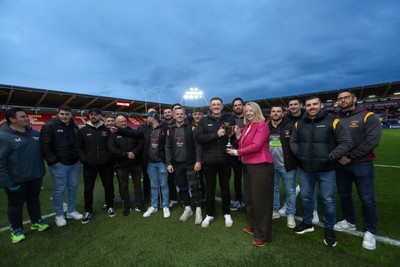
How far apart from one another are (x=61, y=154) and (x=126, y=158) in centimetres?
121

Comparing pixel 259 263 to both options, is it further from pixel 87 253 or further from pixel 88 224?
pixel 88 224

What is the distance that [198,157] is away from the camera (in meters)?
3.77

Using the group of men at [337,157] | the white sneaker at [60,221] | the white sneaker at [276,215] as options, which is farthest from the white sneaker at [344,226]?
the white sneaker at [60,221]

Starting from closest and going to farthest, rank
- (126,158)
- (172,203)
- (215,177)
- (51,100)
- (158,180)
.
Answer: (215,177), (126,158), (158,180), (172,203), (51,100)

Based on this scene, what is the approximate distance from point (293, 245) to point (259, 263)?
2.35 ft

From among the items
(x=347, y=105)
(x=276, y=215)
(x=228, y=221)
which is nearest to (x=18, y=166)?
(x=228, y=221)

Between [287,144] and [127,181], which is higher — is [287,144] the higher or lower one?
the higher one

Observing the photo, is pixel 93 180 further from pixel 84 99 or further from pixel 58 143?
pixel 84 99

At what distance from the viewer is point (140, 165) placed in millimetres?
4449

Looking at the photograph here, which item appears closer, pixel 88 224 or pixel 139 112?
pixel 88 224

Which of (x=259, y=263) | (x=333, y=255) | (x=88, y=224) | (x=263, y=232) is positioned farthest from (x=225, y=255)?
(x=88, y=224)

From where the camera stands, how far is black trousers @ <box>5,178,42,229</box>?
10.9 feet

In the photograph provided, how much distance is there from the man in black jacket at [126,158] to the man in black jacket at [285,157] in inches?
111

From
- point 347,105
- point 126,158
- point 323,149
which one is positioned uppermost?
point 347,105
